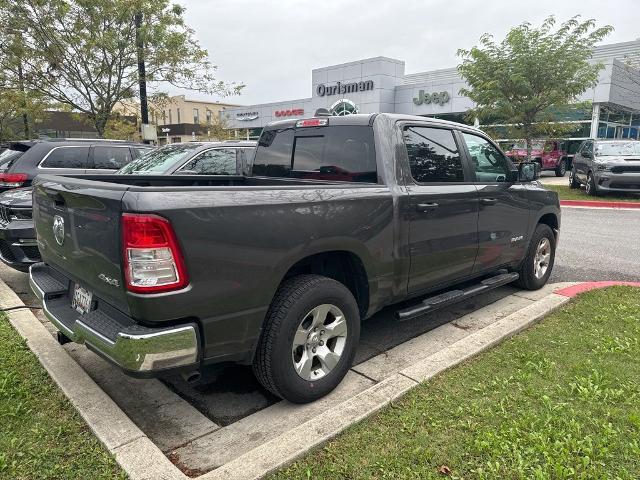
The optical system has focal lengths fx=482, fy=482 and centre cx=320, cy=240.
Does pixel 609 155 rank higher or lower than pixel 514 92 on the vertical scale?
lower

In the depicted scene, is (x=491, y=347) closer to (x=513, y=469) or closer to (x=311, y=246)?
(x=513, y=469)

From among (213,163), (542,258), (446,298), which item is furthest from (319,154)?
(213,163)

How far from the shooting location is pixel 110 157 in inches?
336

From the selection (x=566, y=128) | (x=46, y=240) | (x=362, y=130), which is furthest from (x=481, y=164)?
(x=566, y=128)

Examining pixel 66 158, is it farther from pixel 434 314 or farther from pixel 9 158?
pixel 434 314

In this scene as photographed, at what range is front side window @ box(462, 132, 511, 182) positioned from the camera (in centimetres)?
446

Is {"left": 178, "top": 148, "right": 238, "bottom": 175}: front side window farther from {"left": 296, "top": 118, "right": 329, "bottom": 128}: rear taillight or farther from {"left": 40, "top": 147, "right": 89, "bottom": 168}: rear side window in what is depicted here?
{"left": 296, "top": 118, "right": 329, "bottom": 128}: rear taillight

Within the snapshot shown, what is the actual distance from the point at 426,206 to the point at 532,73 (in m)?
13.5

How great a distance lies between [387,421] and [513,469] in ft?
2.33

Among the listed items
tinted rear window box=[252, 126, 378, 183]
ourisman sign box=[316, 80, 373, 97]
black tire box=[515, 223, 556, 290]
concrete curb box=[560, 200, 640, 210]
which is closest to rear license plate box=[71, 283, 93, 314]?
tinted rear window box=[252, 126, 378, 183]

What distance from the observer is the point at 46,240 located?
3.26 m

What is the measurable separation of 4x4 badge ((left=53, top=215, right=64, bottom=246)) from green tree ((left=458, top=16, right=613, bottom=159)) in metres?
14.5

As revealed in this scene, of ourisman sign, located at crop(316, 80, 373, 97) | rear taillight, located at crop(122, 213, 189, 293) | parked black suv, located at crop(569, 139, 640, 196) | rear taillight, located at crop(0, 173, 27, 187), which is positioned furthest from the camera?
ourisman sign, located at crop(316, 80, 373, 97)

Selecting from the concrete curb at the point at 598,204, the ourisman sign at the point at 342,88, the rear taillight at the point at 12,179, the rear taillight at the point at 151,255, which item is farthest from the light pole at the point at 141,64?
the ourisman sign at the point at 342,88
